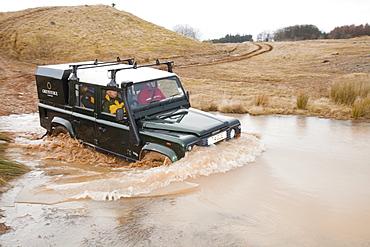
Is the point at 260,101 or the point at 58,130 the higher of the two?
the point at 260,101

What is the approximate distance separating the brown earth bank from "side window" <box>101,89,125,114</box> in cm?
592

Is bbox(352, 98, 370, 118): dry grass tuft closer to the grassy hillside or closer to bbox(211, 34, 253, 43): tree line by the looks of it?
the grassy hillside

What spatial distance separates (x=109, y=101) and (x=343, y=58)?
26956 mm

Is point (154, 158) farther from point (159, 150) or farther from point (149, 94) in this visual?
point (149, 94)

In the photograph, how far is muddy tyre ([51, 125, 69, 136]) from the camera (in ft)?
24.6

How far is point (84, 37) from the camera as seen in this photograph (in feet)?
136

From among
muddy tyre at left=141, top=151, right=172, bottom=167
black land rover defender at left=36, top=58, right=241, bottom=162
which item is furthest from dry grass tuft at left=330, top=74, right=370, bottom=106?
muddy tyre at left=141, top=151, right=172, bottom=167

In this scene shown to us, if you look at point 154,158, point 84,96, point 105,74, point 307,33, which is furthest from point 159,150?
point 307,33

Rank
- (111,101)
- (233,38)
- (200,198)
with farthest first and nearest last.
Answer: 1. (233,38)
2. (111,101)
3. (200,198)

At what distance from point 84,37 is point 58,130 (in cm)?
3648

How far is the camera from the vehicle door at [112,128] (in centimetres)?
629

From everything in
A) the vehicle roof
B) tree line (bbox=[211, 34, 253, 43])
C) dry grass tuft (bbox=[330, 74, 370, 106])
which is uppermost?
tree line (bbox=[211, 34, 253, 43])

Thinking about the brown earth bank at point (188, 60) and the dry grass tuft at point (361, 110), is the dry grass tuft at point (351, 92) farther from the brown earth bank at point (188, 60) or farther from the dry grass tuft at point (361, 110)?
the dry grass tuft at point (361, 110)

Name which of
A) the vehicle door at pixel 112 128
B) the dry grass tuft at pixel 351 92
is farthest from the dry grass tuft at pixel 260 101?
the vehicle door at pixel 112 128
